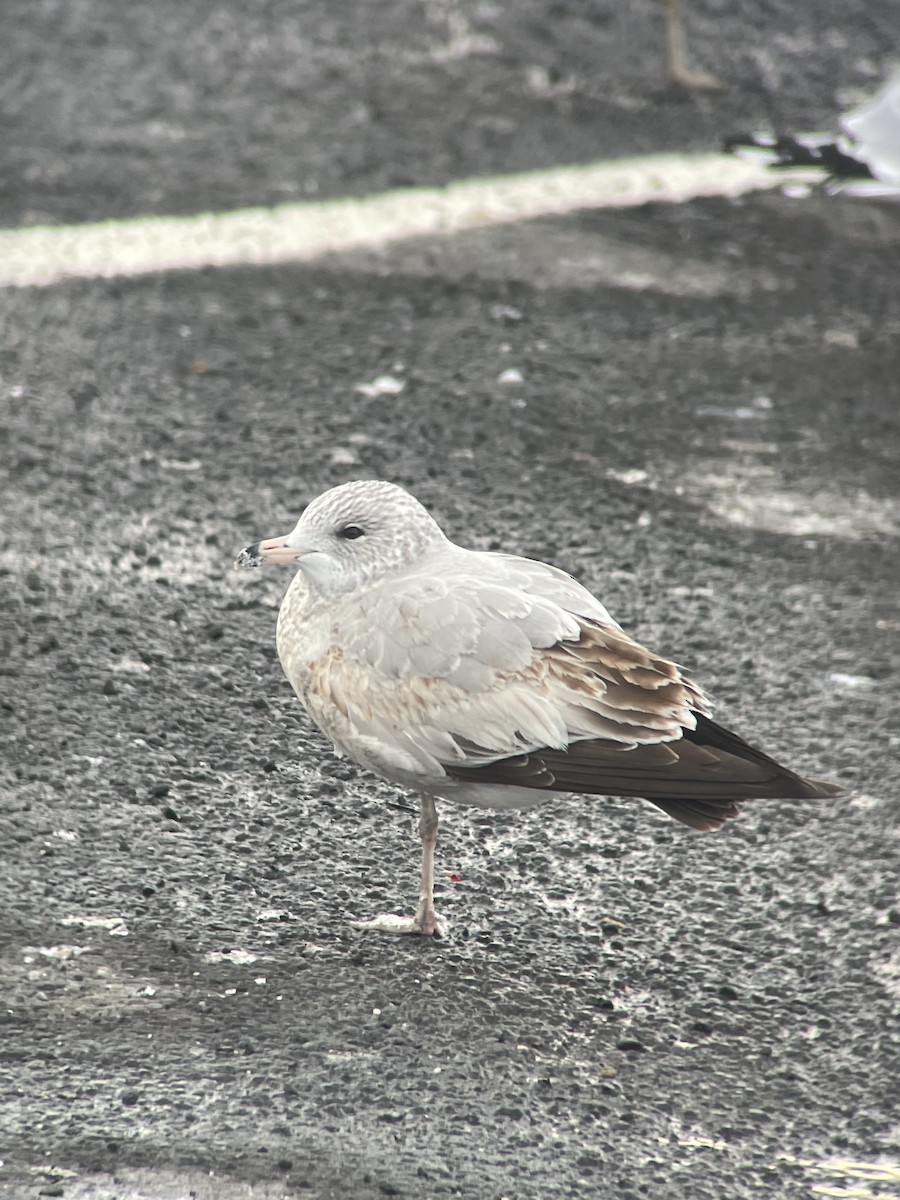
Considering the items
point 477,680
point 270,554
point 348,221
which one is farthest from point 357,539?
point 348,221

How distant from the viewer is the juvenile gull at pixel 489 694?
358 centimetres

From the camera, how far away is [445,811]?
4492 mm

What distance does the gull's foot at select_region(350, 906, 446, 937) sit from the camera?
12.6 ft

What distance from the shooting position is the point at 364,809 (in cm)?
441

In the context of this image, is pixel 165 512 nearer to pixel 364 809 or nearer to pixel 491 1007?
pixel 364 809

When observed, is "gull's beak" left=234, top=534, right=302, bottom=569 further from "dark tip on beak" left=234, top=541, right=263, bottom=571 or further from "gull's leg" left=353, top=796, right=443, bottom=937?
"gull's leg" left=353, top=796, right=443, bottom=937

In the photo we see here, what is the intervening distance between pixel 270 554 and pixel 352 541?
200 millimetres

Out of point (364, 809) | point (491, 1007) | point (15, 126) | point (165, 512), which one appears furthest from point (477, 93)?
point (491, 1007)

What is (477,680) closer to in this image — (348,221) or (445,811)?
(445,811)

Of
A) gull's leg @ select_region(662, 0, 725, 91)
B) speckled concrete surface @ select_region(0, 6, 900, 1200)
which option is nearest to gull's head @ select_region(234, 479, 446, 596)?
speckled concrete surface @ select_region(0, 6, 900, 1200)

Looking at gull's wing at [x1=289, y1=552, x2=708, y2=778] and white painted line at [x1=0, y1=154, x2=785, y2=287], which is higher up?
gull's wing at [x1=289, y1=552, x2=708, y2=778]

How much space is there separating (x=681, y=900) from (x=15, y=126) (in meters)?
6.40

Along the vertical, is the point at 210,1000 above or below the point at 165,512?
above

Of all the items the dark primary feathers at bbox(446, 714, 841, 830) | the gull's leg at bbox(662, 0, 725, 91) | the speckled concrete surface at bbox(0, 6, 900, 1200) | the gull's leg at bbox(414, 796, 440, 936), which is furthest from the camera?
the gull's leg at bbox(662, 0, 725, 91)
